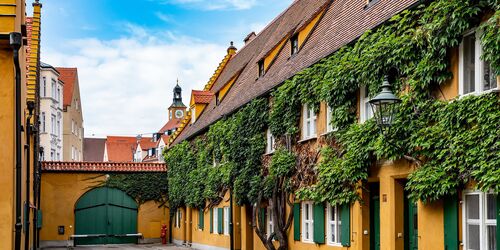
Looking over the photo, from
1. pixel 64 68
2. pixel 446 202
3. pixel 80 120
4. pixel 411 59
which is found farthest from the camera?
pixel 80 120

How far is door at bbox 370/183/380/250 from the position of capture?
1486 centimetres

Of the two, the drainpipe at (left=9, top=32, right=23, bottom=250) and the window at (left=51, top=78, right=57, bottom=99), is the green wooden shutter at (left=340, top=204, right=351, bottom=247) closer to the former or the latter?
the drainpipe at (left=9, top=32, right=23, bottom=250)

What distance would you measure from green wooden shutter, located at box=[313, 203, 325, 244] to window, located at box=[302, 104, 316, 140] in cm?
176

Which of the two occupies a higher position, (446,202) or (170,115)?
(170,115)

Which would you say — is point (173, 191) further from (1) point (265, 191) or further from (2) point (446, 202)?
(2) point (446, 202)

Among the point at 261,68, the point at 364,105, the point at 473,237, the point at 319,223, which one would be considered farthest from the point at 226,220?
the point at 473,237

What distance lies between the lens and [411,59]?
12.2 m

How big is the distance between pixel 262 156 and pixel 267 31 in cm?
1175

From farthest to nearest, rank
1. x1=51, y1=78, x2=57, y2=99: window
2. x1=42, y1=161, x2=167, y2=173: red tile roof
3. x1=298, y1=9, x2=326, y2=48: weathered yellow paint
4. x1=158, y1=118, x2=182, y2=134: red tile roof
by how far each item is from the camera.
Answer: x1=158, y1=118, x2=182, y2=134: red tile roof, x1=51, y1=78, x2=57, y2=99: window, x1=42, y1=161, x2=167, y2=173: red tile roof, x1=298, y1=9, x2=326, y2=48: weathered yellow paint

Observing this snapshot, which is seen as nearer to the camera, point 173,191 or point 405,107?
point 405,107

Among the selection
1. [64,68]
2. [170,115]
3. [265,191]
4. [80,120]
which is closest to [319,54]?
[265,191]

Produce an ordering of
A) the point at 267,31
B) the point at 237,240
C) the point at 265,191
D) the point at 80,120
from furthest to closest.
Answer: the point at 80,120
the point at 267,31
the point at 237,240
the point at 265,191

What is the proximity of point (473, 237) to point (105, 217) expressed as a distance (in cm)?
2846

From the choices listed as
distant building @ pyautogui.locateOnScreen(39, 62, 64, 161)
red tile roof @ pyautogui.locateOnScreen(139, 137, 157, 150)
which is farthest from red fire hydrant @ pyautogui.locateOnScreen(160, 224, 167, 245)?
red tile roof @ pyautogui.locateOnScreen(139, 137, 157, 150)
